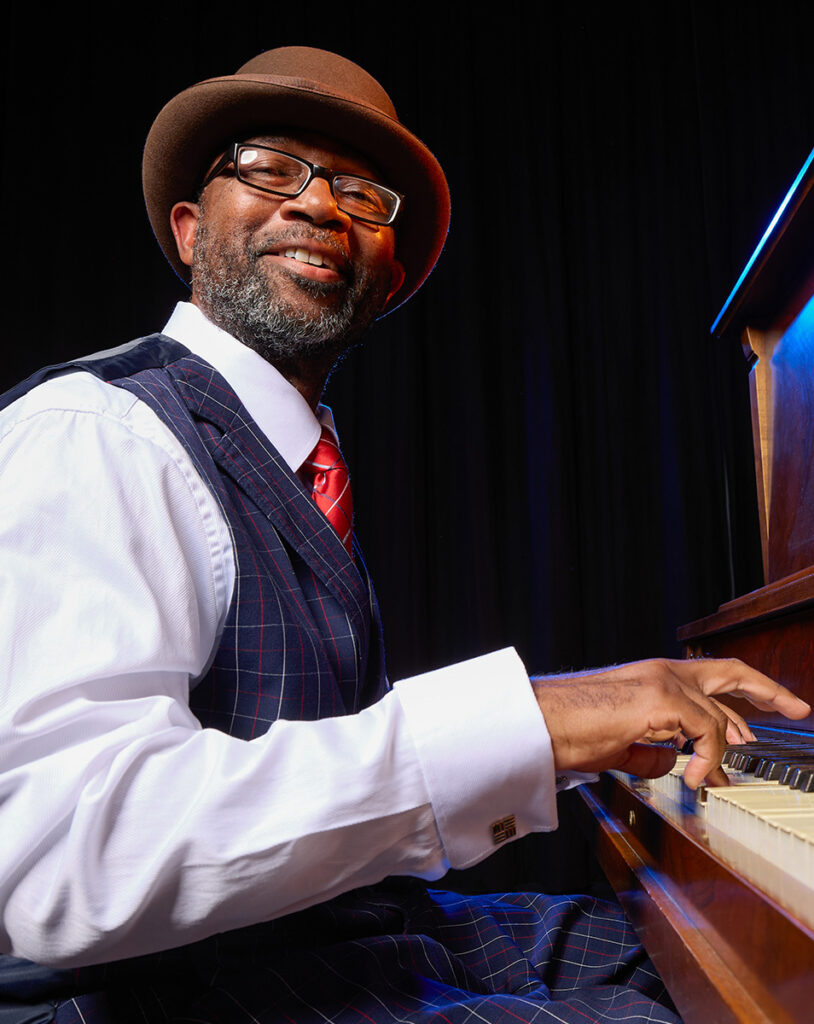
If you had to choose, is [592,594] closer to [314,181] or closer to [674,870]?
[314,181]

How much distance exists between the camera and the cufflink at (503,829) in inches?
25.2

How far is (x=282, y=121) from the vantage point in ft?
4.44

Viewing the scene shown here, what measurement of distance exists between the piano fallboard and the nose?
92 cm

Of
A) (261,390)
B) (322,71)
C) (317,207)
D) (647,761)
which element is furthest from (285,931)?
(322,71)

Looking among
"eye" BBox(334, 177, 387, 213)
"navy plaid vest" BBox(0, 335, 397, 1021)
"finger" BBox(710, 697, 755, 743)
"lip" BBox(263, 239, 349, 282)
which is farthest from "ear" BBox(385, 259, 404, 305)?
"finger" BBox(710, 697, 755, 743)

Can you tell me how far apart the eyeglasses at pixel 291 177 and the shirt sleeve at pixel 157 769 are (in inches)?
30.0

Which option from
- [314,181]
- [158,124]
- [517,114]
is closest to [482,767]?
[314,181]

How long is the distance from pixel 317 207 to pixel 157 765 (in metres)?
0.95

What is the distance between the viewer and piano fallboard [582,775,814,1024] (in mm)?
476

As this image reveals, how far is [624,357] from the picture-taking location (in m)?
2.95

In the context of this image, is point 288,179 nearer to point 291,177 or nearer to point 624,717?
point 291,177

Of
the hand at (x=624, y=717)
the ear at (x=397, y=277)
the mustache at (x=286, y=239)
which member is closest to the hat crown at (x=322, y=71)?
the mustache at (x=286, y=239)

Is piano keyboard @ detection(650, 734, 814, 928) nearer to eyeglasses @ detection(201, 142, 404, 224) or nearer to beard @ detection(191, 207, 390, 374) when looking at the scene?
beard @ detection(191, 207, 390, 374)

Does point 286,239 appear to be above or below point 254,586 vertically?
above
